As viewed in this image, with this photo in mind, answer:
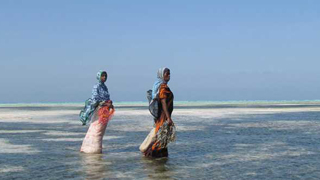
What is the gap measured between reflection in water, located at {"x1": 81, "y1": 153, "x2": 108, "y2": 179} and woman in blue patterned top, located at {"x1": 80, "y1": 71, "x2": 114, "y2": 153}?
14.5 inches

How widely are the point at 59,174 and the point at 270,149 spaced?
5.82 m

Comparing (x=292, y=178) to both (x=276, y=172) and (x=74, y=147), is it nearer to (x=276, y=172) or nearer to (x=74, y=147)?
(x=276, y=172)

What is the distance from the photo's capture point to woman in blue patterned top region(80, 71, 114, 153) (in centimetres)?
1095

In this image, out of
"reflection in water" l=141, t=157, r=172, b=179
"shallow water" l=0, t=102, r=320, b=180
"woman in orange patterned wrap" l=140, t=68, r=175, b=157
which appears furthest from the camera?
"woman in orange patterned wrap" l=140, t=68, r=175, b=157

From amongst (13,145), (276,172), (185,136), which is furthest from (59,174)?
(185,136)

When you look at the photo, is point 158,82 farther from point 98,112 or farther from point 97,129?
point 97,129

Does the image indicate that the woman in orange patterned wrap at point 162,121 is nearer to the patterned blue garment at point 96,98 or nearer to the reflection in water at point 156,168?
the reflection in water at point 156,168

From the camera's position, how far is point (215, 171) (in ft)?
28.2

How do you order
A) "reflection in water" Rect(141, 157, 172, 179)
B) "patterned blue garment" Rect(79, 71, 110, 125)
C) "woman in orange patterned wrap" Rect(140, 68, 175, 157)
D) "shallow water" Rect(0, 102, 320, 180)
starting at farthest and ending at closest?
"patterned blue garment" Rect(79, 71, 110, 125) < "woman in orange patterned wrap" Rect(140, 68, 175, 157) < "shallow water" Rect(0, 102, 320, 180) < "reflection in water" Rect(141, 157, 172, 179)

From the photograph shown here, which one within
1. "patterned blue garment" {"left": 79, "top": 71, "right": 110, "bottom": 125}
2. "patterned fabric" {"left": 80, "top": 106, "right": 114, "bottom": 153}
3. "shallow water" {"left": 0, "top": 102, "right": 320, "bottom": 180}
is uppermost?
"patterned blue garment" {"left": 79, "top": 71, "right": 110, "bottom": 125}

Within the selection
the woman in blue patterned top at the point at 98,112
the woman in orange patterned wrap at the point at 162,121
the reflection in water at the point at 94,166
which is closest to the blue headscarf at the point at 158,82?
the woman in orange patterned wrap at the point at 162,121

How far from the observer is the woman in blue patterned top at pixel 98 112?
11.0m

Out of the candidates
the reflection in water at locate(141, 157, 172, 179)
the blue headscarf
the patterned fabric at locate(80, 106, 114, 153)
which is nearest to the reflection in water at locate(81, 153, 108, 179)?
the patterned fabric at locate(80, 106, 114, 153)

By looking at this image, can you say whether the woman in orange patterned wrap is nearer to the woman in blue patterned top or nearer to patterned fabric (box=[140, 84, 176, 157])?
patterned fabric (box=[140, 84, 176, 157])
